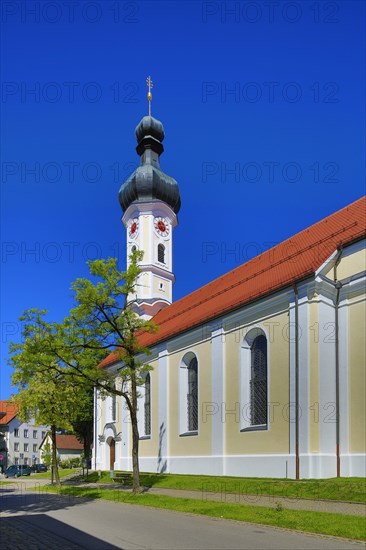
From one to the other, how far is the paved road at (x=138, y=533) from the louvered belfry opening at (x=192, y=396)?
11.7 meters

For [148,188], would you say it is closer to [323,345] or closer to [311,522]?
[323,345]

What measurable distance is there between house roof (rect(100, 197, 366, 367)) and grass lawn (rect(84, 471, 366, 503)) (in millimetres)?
6903

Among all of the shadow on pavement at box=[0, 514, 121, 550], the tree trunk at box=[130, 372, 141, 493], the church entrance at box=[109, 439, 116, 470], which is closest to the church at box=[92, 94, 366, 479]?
the church entrance at box=[109, 439, 116, 470]

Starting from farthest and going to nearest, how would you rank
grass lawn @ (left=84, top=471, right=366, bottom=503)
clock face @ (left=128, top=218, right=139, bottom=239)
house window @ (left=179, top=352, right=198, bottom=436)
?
1. clock face @ (left=128, top=218, right=139, bottom=239)
2. house window @ (left=179, top=352, right=198, bottom=436)
3. grass lawn @ (left=84, top=471, right=366, bottom=503)

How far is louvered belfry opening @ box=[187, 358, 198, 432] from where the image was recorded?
1056 inches

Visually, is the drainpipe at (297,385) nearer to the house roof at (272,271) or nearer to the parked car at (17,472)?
the house roof at (272,271)

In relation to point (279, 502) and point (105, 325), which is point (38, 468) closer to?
point (105, 325)

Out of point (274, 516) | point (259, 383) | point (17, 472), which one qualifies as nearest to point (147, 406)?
point (259, 383)

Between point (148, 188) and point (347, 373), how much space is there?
24808 mm

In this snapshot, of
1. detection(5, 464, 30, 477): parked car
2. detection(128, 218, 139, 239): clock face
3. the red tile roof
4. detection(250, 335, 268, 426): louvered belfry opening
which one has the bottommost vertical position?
the red tile roof

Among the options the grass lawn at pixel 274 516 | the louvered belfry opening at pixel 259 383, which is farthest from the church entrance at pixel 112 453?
the grass lawn at pixel 274 516

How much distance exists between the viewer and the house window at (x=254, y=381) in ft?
71.6

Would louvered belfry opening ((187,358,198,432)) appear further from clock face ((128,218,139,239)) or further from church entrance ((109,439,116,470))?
clock face ((128,218,139,239))

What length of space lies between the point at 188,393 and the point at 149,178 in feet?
60.0
